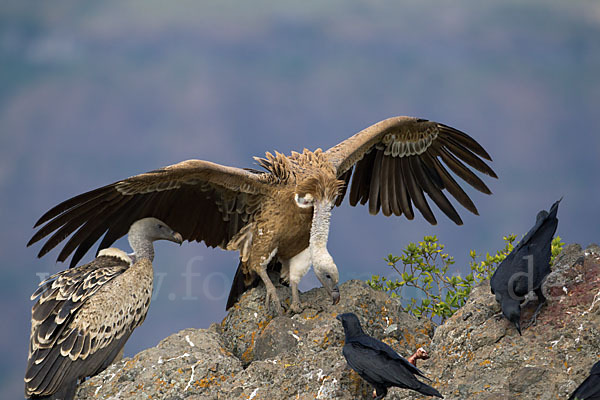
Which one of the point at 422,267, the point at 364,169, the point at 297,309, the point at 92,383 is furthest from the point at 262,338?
the point at 364,169

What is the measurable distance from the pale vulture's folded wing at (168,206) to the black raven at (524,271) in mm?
3048

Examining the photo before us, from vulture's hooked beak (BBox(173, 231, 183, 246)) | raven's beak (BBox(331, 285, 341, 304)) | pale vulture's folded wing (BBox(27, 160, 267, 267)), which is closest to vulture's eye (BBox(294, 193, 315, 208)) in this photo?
pale vulture's folded wing (BBox(27, 160, 267, 267))

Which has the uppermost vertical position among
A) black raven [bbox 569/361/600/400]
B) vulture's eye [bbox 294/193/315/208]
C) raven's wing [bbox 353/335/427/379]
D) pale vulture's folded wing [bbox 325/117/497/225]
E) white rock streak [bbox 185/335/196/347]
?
pale vulture's folded wing [bbox 325/117/497/225]

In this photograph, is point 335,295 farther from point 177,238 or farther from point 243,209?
point 177,238

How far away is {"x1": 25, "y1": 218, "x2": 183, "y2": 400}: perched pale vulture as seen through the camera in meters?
6.75

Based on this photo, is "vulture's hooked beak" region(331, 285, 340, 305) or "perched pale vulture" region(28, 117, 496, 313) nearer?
"vulture's hooked beak" region(331, 285, 340, 305)

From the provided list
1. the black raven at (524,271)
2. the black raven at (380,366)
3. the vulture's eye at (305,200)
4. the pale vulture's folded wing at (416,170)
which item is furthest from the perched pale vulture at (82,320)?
the black raven at (524,271)

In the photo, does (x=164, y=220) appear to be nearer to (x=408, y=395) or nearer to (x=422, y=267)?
(x=422, y=267)

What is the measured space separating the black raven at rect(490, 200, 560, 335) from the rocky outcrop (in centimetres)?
28

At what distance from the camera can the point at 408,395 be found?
18.5 ft

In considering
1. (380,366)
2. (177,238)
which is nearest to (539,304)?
(380,366)

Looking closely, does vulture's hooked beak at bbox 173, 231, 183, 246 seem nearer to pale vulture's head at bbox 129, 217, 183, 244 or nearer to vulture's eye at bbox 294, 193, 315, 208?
pale vulture's head at bbox 129, 217, 183, 244

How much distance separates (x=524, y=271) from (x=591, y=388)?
42.8 inches

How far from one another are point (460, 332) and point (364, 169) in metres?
4.09
